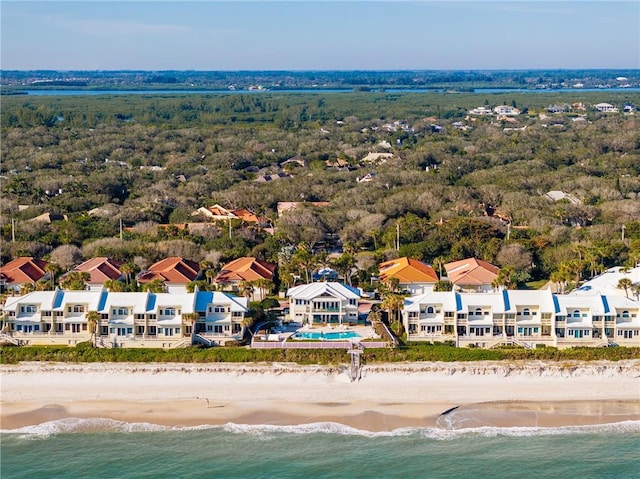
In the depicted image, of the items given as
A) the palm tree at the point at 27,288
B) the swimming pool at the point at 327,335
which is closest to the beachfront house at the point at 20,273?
the palm tree at the point at 27,288

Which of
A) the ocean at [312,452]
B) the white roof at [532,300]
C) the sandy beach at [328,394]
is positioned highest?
the white roof at [532,300]

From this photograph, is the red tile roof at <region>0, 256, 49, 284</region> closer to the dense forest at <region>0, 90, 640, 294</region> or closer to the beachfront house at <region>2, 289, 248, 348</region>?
the dense forest at <region>0, 90, 640, 294</region>

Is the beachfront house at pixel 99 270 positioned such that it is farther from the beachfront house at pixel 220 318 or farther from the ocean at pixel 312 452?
the ocean at pixel 312 452

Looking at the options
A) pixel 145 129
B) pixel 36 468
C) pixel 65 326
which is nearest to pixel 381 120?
pixel 145 129

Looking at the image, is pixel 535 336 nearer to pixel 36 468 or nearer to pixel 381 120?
pixel 36 468

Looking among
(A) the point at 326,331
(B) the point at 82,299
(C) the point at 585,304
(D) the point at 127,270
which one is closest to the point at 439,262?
(C) the point at 585,304

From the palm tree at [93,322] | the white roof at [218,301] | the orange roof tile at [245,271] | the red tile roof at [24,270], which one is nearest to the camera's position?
the palm tree at [93,322]
